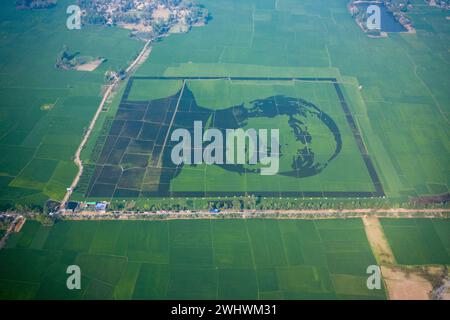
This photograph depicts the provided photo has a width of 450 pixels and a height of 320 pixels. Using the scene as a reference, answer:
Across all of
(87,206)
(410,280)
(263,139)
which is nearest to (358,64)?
(263,139)

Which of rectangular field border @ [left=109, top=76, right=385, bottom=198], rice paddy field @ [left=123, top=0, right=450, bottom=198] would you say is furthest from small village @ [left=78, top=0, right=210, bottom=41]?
rectangular field border @ [left=109, top=76, right=385, bottom=198]

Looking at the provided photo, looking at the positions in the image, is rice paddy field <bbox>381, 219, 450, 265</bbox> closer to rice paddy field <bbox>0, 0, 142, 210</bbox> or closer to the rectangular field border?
the rectangular field border

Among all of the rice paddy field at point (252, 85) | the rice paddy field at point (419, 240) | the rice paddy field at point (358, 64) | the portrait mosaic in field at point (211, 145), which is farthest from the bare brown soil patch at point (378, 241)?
the rice paddy field at point (358, 64)

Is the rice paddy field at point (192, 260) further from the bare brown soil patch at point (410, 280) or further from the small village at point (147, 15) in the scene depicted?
the small village at point (147, 15)

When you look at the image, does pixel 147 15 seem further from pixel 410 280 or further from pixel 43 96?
pixel 410 280

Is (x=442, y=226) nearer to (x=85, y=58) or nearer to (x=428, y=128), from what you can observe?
(x=428, y=128)
